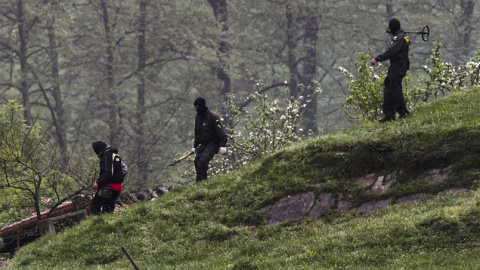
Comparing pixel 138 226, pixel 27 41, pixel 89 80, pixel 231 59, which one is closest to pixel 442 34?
pixel 231 59

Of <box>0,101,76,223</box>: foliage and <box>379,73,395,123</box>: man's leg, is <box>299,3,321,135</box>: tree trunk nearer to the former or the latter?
<box>0,101,76,223</box>: foliage

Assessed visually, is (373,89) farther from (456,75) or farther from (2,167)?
(2,167)

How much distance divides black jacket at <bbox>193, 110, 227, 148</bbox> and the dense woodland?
3064 cm

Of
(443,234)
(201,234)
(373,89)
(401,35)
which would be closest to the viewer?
(443,234)

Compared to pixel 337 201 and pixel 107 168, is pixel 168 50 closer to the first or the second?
pixel 107 168

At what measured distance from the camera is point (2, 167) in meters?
23.3

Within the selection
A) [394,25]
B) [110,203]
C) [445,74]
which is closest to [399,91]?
[394,25]

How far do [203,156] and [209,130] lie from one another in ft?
2.27

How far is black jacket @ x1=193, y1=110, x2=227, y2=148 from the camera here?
21.0m

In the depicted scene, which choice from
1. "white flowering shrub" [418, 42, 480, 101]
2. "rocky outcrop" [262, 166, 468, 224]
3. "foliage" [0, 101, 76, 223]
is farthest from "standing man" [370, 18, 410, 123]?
"foliage" [0, 101, 76, 223]

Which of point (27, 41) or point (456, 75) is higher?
point (27, 41)

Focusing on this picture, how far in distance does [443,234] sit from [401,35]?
24.4ft

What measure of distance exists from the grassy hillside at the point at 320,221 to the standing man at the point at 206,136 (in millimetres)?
640

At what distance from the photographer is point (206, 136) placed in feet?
69.6
